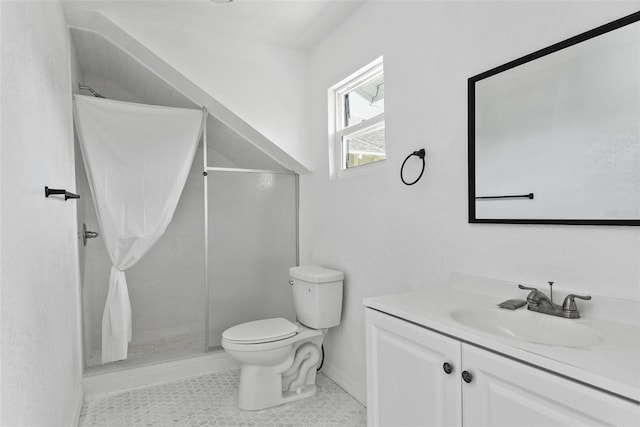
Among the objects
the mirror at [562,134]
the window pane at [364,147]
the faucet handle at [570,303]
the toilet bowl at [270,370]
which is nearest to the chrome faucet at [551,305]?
the faucet handle at [570,303]

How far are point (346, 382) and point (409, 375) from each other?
52.8 inches

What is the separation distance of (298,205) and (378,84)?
1.15 metres

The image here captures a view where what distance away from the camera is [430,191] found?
1.82 m

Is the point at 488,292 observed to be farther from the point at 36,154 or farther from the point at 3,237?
the point at 36,154

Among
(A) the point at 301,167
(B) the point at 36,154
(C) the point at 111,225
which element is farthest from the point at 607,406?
(C) the point at 111,225

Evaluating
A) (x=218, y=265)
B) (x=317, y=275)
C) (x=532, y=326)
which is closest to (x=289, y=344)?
(x=317, y=275)

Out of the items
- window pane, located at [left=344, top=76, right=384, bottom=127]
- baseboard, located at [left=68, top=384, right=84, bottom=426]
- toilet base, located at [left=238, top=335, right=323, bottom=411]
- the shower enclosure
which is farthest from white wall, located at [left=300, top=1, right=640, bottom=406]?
baseboard, located at [left=68, top=384, right=84, bottom=426]

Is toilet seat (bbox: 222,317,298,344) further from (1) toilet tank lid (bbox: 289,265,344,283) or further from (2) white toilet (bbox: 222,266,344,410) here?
(1) toilet tank lid (bbox: 289,265,344,283)

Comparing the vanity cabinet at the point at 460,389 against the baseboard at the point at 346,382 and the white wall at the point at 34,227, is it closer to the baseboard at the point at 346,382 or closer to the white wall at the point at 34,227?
the baseboard at the point at 346,382

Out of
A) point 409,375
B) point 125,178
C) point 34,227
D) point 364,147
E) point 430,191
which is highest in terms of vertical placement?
point 364,147

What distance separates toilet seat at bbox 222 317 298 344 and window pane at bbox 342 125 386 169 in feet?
3.75

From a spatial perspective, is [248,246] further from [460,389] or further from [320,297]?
[460,389]

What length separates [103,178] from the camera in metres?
A: 2.45

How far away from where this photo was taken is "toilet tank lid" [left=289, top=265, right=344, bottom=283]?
2426 mm
